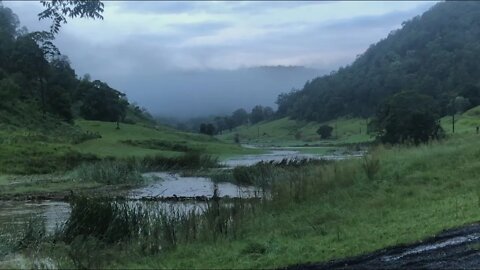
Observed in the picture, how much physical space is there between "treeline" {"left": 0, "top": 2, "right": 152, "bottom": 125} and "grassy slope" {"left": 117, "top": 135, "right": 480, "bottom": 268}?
79738 mm

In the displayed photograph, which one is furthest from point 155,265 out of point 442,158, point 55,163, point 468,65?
point 468,65

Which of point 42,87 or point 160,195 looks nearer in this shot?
point 160,195

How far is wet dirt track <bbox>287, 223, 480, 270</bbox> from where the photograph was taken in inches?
400

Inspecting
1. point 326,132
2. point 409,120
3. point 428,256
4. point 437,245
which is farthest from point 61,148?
point 326,132

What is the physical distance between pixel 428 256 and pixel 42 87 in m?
109

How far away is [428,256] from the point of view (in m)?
10.9

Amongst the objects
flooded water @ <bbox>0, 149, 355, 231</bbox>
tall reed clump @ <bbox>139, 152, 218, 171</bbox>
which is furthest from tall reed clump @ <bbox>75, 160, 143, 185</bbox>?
tall reed clump @ <bbox>139, 152, 218, 171</bbox>

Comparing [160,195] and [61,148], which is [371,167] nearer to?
[160,195]

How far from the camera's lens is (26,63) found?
11869 cm

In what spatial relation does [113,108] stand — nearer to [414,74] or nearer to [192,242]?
[414,74]

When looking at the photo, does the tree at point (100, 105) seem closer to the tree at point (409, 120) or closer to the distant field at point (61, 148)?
the distant field at point (61, 148)

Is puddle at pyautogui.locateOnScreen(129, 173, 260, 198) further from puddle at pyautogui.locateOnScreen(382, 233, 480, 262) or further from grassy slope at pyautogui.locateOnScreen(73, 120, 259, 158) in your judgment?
puddle at pyautogui.locateOnScreen(382, 233, 480, 262)

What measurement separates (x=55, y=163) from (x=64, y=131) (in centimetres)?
3513

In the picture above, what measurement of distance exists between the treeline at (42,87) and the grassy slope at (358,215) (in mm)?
79738
